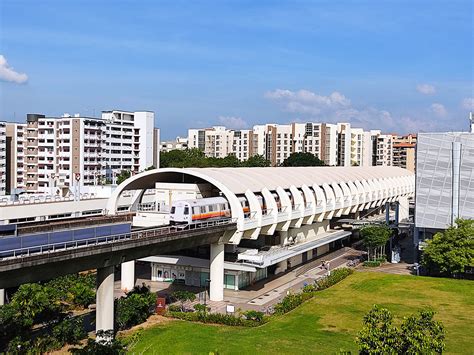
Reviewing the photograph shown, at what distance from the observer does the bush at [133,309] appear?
3297 centimetres

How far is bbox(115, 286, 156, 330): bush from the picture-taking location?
108ft

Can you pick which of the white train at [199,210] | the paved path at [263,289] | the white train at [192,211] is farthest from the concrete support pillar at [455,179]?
the white train at [192,211]

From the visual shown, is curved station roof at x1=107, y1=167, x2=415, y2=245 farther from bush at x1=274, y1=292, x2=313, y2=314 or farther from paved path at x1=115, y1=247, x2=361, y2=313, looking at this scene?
bush at x1=274, y1=292, x2=313, y2=314

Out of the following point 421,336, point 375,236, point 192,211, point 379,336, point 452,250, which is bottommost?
point 452,250

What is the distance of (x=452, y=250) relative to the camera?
46969mm

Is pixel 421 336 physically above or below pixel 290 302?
above

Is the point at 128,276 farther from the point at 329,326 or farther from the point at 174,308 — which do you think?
the point at 329,326

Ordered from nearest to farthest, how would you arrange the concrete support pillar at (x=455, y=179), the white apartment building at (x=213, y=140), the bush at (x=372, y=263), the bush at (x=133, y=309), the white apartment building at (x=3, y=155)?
the bush at (x=133, y=309) < the concrete support pillar at (x=455, y=179) < the bush at (x=372, y=263) < the white apartment building at (x=3, y=155) < the white apartment building at (x=213, y=140)

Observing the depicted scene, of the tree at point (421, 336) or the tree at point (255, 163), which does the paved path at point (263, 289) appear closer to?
the tree at point (421, 336)

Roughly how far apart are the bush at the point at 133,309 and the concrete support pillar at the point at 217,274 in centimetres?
590

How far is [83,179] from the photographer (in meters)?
97.6

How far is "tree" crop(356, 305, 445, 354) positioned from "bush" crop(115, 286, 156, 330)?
18.4m

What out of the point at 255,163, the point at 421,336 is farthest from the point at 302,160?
the point at 421,336

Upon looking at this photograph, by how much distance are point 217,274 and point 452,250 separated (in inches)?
812
